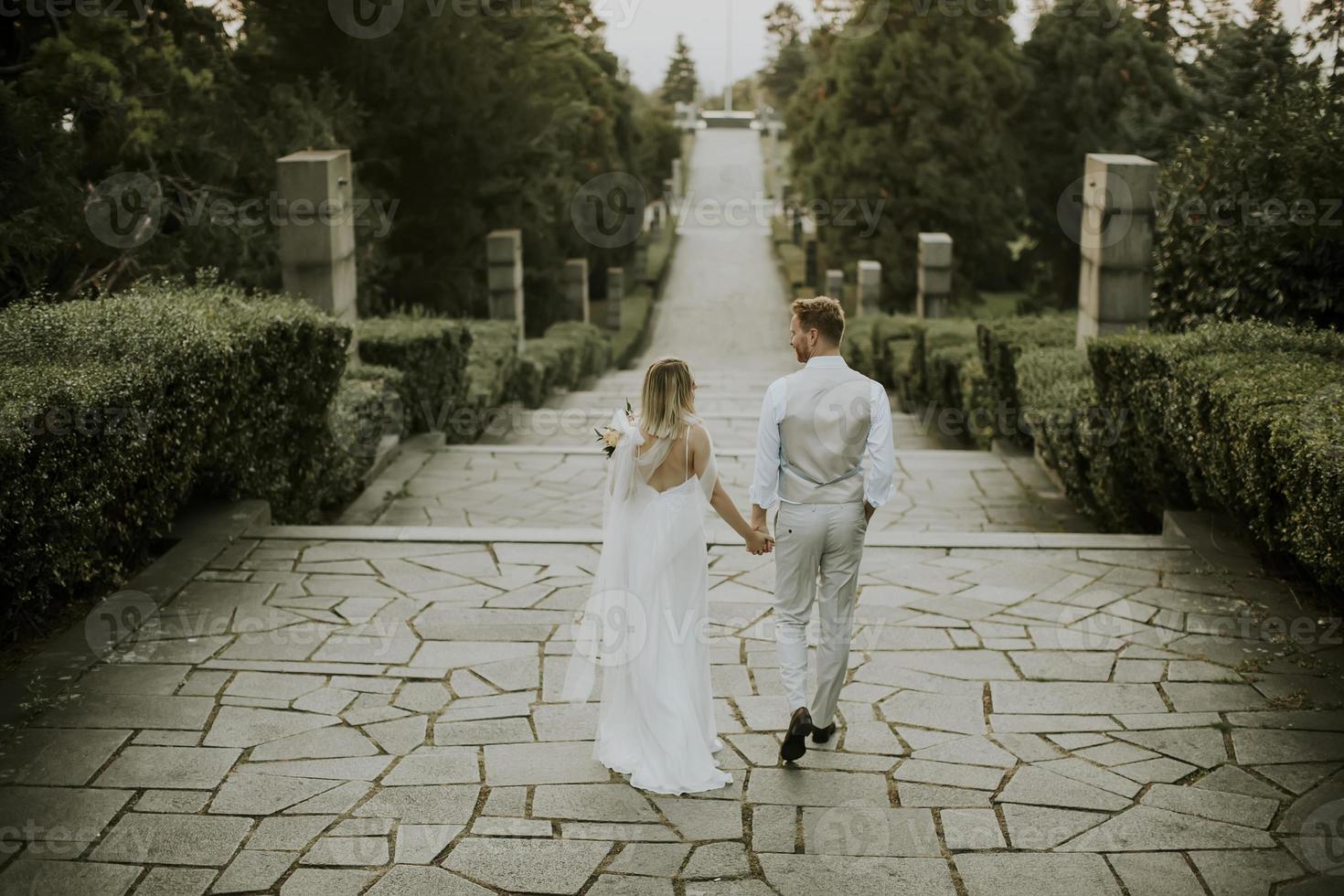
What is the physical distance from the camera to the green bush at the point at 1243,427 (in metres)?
5.84

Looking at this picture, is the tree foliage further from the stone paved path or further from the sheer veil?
the sheer veil

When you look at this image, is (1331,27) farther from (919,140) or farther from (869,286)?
(919,140)

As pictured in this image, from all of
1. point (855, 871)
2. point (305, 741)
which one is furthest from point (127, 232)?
point (855, 871)

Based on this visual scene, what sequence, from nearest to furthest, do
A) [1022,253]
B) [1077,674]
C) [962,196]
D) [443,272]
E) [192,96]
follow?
[1077,674] < [192,96] < [443,272] < [962,196] < [1022,253]

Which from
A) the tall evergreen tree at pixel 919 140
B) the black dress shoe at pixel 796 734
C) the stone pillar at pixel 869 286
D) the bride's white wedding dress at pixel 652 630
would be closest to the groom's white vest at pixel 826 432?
the bride's white wedding dress at pixel 652 630

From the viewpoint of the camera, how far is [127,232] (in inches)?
482

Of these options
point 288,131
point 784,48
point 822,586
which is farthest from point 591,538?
point 784,48

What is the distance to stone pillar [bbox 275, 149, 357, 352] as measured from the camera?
10.8 metres

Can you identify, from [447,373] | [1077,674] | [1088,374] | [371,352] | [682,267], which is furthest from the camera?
[682,267]

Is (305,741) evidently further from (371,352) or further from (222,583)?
(371,352)

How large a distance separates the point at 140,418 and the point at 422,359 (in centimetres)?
530

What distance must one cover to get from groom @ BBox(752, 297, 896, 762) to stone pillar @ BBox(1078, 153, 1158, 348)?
19.9 ft

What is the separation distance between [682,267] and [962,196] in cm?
1234

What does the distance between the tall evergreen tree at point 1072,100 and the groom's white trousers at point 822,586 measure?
25.0m
